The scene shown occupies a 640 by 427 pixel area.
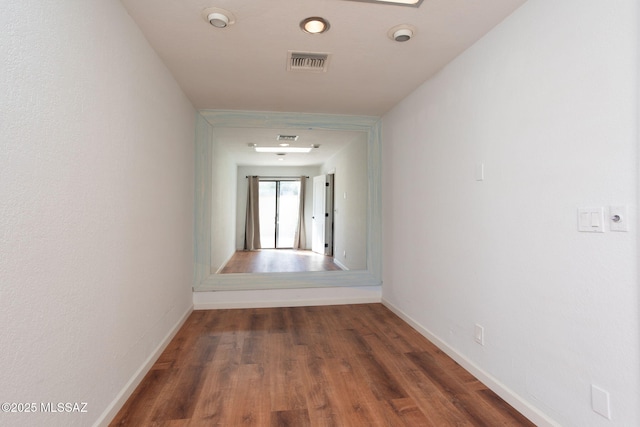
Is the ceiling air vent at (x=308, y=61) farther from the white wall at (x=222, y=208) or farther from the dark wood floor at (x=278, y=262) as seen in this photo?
the dark wood floor at (x=278, y=262)

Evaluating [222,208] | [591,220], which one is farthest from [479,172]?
[222,208]

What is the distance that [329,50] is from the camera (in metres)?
2.36

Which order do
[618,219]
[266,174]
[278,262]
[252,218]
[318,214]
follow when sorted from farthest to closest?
[266,174]
[252,218]
[318,214]
[278,262]
[618,219]

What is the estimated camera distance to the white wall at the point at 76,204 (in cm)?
106

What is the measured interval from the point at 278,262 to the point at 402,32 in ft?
11.1

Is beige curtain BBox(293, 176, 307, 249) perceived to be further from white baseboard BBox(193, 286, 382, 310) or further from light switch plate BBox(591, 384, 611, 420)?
light switch plate BBox(591, 384, 611, 420)

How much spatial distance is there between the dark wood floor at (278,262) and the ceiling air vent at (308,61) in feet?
7.80

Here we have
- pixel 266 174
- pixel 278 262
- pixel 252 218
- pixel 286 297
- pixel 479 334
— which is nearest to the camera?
pixel 479 334

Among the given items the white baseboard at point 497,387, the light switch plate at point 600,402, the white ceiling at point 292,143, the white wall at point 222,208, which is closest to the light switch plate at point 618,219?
the light switch plate at point 600,402

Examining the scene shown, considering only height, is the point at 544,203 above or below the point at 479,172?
below

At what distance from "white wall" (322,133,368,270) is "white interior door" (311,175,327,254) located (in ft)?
1.18

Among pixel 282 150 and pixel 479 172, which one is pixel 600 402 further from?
pixel 282 150

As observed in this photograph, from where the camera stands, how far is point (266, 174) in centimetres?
639

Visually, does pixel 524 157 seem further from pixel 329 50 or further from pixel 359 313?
pixel 359 313
